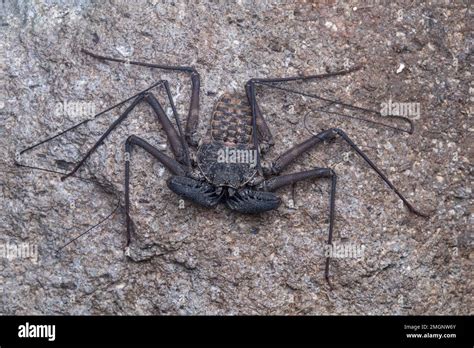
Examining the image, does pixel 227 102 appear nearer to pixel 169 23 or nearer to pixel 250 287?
pixel 169 23

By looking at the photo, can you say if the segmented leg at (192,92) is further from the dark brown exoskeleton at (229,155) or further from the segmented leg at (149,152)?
the segmented leg at (149,152)

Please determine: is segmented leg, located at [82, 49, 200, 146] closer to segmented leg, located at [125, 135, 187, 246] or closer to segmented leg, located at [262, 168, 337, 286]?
segmented leg, located at [125, 135, 187, 246]

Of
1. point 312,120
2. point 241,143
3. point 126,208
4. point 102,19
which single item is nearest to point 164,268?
point 126,208

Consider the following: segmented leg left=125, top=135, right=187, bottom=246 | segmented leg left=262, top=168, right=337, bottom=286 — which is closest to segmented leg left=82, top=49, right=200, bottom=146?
segmented leg left=125, top=135, right=187, bottom=246

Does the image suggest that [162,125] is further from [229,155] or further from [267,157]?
[267,157]

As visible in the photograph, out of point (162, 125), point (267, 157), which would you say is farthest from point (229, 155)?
point (162, 125)
